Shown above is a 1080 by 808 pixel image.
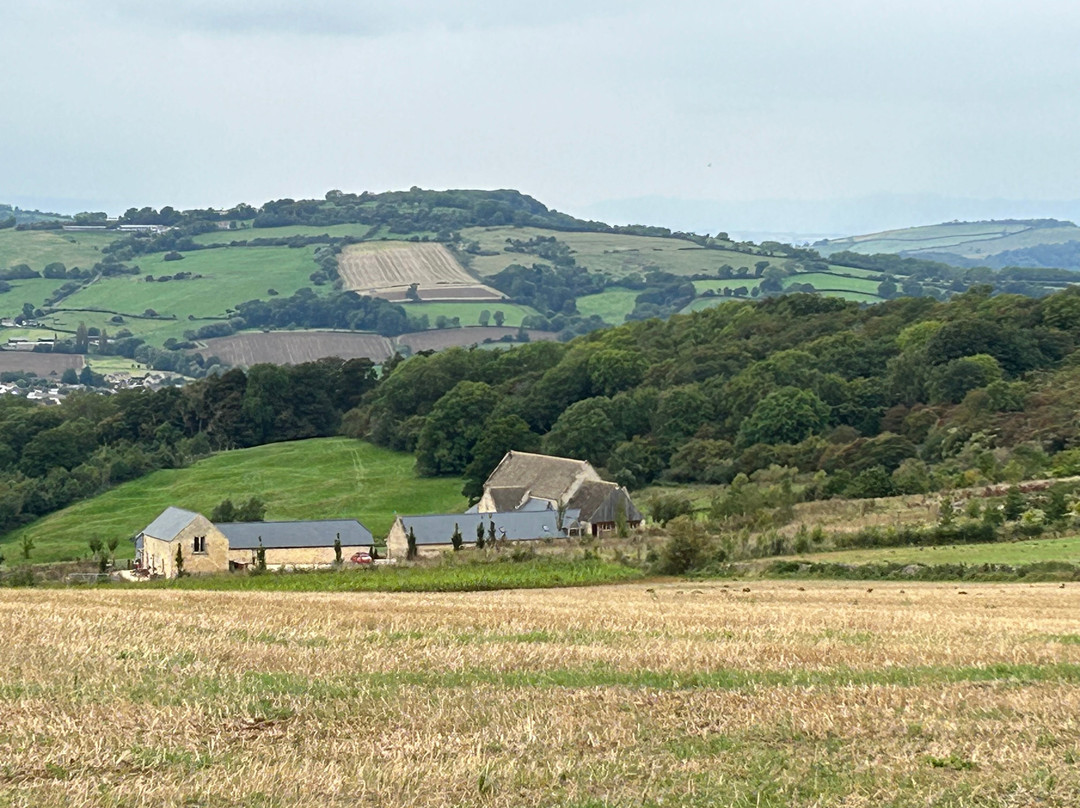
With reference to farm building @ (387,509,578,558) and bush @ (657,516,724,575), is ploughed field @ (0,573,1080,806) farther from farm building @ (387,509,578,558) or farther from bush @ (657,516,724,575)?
farm building @ (387,509,578,558)

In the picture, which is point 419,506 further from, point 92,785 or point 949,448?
point 92,785

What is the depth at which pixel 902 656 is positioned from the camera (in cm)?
1998


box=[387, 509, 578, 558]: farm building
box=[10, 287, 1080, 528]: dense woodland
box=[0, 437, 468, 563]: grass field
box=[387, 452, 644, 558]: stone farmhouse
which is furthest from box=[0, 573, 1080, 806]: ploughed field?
box=[0, 437, 468, 563]: grass field

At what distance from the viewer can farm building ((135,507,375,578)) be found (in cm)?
7306

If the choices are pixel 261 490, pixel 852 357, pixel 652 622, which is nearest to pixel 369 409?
pixel 261 490

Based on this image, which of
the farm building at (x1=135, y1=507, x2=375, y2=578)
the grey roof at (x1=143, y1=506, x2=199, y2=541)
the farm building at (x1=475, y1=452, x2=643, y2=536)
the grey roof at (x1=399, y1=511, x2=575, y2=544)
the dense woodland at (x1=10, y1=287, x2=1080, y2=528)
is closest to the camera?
the farm building at (x1=135, y1=507, x2=375, y2=578)

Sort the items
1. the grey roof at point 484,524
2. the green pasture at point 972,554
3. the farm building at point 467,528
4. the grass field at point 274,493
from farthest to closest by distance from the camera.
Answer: the grass field at point 274,493
the grey roof at point 484,524
the farm building at point 467,528
the green pasture at point 972,554

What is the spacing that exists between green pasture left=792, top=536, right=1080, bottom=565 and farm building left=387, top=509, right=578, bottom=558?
27400 millimetres

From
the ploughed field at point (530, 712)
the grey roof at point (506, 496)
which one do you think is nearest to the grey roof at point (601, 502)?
the grey roof at point (506, 496)

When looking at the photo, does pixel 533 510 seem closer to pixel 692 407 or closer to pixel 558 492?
pixel 558 492

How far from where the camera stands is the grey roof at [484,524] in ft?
253

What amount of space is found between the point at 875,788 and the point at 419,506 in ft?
297

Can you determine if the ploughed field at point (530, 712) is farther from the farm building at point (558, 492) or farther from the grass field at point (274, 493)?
the grass field at point (274, 493)

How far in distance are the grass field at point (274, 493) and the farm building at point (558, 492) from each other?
6.39m
